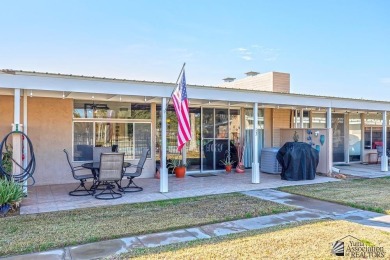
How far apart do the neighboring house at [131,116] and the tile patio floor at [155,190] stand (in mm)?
694

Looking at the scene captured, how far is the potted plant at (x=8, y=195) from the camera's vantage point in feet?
18.3

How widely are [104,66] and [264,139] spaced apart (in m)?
8.38

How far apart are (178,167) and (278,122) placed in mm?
4949

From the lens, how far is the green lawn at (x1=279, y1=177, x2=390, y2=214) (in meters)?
6.37

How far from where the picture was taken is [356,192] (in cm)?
772

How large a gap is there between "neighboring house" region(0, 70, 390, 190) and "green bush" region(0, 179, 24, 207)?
1.43 meters

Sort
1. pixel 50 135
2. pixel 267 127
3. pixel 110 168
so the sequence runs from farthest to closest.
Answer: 1. pixel 267 127
2. pixel 50 135
3. pixel 110 168

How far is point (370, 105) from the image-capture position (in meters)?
12.2

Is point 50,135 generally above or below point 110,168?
above

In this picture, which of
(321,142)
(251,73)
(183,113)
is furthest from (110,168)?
(251,73)

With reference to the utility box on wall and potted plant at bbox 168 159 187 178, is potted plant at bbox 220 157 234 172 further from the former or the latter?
the utility box on wall

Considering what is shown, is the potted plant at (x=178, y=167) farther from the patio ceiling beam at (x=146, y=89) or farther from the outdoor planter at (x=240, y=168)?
the patio ceiling beam at (x=146, y=89)

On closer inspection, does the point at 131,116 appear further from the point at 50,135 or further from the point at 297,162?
the point at 297,162

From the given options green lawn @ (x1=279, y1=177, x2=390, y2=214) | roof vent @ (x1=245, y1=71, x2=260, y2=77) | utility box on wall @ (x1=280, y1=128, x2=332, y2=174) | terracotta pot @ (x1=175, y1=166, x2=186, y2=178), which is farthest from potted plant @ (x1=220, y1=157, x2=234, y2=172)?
roof vent @ (x1=245, y1=71, x2=260, y2=77)
